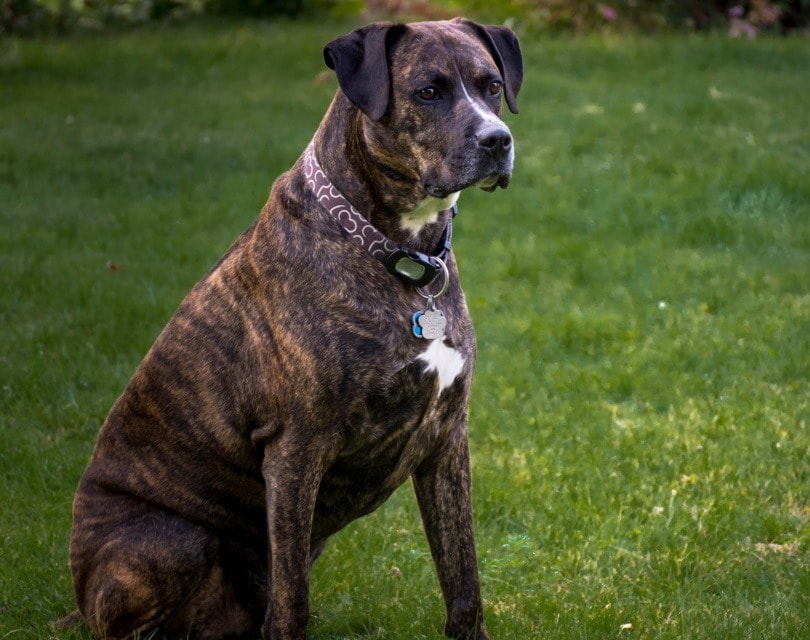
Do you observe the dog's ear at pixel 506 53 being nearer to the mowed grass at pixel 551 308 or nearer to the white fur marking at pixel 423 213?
the white fur marking at pixel 423 213

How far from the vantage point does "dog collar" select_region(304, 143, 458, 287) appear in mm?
3521

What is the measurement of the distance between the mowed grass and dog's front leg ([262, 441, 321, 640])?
505 millimetres

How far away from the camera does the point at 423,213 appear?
364 centimetres

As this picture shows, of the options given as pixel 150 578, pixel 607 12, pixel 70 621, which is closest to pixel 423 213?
pixel 150 578

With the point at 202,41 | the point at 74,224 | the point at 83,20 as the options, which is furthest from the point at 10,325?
the point at 83,20

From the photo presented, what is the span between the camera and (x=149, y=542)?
3695 millimetres

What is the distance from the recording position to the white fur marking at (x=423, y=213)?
3605 mm

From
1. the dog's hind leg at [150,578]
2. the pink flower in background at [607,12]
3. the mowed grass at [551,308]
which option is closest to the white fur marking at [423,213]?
the dog's hind leg at [150,578]

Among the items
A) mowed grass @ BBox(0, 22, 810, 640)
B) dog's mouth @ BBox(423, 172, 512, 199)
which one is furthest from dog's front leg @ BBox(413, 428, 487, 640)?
dog's mouth @ BBox(423, 172, 512, 199)

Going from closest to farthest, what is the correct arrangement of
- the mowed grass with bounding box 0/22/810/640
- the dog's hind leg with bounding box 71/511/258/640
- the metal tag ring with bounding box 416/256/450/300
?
1. the metal tag ring with bounding box 416/256/450/300
2. the dog's hind leg with bounding box 71/511/258/640
3. the mowed grass with bounding box 0/22/810/640

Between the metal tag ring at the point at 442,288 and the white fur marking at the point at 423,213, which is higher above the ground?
the white fur marking at the point at 423,213

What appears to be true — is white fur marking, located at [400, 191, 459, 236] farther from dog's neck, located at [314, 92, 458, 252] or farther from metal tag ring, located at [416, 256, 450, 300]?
metal tag ring, located at [416, 256, 450, 300]

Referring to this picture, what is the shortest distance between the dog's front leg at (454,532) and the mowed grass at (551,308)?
0.12 meters

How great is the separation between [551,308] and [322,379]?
361cm
